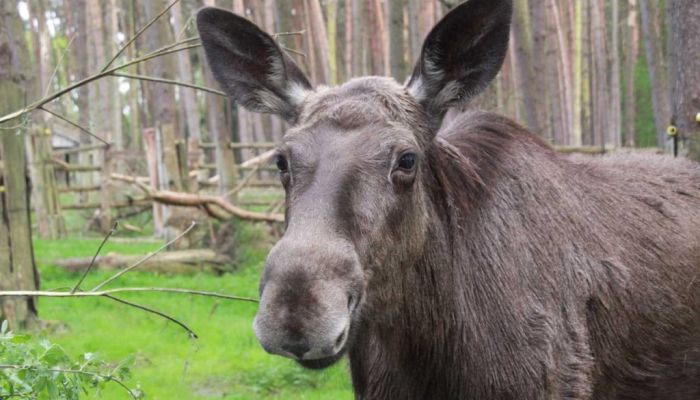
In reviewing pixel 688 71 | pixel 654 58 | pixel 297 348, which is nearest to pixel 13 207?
pixel 688 71

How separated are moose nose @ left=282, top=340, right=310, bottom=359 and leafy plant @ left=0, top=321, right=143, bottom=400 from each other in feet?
4.39

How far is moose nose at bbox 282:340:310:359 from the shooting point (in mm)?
3156

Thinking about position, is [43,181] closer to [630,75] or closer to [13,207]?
[13,207]

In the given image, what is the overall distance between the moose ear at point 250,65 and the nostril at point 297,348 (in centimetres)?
158

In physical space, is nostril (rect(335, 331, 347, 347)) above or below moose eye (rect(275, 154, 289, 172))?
below

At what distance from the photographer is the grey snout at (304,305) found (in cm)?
315

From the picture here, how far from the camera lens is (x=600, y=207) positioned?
4.93m

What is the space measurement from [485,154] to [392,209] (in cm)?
109

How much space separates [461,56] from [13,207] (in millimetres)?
6155

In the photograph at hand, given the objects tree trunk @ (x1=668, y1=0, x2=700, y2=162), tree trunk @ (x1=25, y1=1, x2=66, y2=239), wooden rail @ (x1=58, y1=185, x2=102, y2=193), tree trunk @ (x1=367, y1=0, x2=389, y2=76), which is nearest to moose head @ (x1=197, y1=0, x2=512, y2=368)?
tree trunk @ (x1=668, y1=0, x2=700, y2=162)

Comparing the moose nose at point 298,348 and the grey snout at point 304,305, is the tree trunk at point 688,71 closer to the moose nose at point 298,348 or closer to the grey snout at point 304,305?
the grey snout at point 304,305

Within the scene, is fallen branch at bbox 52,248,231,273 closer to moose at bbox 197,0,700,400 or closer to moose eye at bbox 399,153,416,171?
moose at bbox 197,0,700,400

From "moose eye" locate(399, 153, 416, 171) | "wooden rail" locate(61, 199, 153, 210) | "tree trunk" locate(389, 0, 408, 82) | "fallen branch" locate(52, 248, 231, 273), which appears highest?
Answer: "tree trunk" locate(389, 0, 408, 82)

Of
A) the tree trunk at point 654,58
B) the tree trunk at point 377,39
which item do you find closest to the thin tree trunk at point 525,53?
the tree trunk at point 654,58
